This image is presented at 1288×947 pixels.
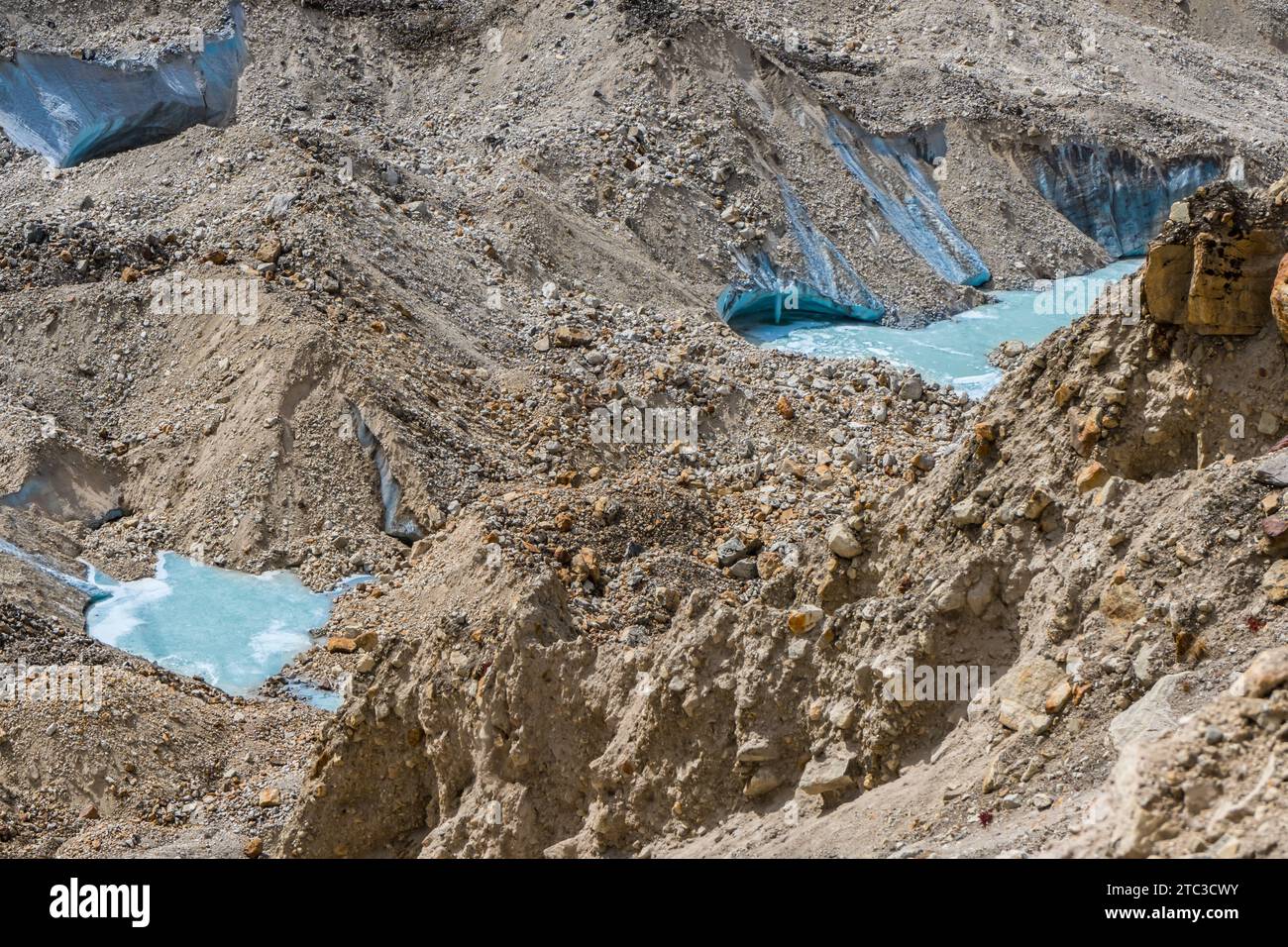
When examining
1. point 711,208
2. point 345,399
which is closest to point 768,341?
point 711,208

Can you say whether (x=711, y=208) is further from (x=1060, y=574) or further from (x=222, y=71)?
(x=1060, y=574)

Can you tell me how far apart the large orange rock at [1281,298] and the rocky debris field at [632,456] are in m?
0.03

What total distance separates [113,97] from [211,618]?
16.2 metres

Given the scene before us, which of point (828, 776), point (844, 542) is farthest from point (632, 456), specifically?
point (828, 776)

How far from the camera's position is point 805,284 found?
25672 millimetres

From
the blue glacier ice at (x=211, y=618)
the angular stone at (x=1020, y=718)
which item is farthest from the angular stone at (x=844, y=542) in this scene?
the blue glacier ice at (x=211, y=618)

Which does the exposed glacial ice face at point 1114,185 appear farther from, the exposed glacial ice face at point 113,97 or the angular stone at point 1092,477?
the angular stone at point 1092,477

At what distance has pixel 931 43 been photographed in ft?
112

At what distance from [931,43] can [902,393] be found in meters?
17.0

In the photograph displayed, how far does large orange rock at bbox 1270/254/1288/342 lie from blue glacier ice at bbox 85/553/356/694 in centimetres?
1033

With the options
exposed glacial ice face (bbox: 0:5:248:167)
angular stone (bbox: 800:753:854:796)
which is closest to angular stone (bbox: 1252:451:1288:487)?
angular stone (bbox: 800:753:854:796)

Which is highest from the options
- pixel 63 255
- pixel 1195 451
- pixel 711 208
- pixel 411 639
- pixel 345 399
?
pixel 711 208

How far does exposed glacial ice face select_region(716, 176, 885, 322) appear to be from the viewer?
25.3m

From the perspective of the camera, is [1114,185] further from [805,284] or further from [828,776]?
[828,776]
